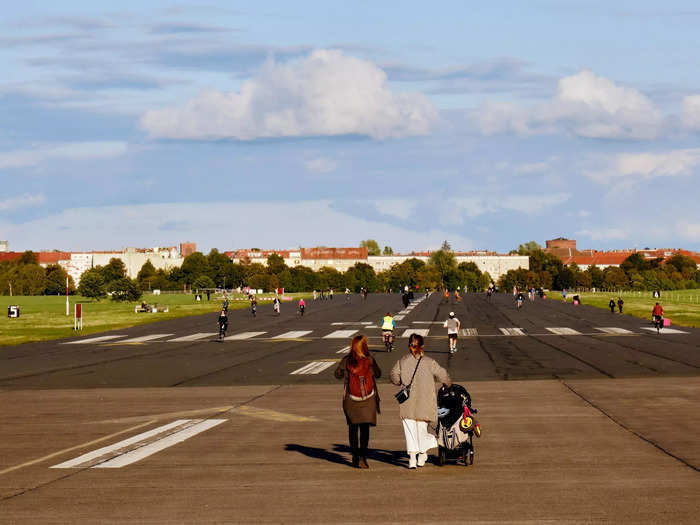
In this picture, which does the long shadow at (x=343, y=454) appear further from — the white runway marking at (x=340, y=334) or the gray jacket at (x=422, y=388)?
Result: the white runway marking at (x=340, y=334)

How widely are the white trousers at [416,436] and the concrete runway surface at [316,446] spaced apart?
12.3 inches

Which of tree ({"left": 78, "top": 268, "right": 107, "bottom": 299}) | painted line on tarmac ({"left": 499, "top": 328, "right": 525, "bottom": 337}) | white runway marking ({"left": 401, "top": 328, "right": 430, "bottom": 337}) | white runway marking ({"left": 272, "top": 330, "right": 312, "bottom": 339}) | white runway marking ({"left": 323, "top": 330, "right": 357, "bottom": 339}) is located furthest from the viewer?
tree ({"left": 78, "top": 268, "right": 107, "bottom": 299})

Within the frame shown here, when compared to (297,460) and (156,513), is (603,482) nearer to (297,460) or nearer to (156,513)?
(297,460)

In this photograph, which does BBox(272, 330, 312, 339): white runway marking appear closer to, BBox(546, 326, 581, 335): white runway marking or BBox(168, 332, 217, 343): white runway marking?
BBox(168, 332, 217, 343): white runway marking

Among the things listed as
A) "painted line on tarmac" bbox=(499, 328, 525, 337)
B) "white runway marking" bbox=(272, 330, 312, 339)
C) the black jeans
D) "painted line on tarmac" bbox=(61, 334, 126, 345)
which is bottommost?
"painted line on tarmac" bbox=(61, 334, 126, 345)

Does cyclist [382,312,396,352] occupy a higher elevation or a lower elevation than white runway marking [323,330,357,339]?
higher

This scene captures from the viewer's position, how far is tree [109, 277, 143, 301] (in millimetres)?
126125

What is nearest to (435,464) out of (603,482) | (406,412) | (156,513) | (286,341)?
(406,412)

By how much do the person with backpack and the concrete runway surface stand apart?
38 cm

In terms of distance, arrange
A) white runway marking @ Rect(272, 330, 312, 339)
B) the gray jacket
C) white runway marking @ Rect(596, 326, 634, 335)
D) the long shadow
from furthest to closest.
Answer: white runway marking @ Rect(596, 326, 634, 335) → white runway marking @ Rect(272, 330, 312, 339) → the long shadow → the gray jacket

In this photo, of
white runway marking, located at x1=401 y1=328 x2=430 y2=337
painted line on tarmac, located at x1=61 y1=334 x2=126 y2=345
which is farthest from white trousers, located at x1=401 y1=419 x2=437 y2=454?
white runway marking, located at x1=401 y1=328 x2=430 y2=337

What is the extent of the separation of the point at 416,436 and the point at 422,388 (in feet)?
2.19

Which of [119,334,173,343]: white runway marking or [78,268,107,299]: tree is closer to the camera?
[119,334,173,343]: white runway marking

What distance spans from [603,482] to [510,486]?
1.20 meters
